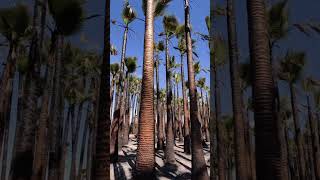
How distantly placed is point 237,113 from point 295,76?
2.20m

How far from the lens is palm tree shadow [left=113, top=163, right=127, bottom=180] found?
56.3ft

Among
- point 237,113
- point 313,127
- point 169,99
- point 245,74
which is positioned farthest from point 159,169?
point 313,127

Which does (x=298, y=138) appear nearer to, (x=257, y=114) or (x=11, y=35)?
(x=257, y=114)

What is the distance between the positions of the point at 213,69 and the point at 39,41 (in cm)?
797

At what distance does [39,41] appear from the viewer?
30.3 ft

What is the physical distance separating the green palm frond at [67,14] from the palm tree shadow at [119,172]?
802cm

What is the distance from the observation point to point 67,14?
41.8 ft

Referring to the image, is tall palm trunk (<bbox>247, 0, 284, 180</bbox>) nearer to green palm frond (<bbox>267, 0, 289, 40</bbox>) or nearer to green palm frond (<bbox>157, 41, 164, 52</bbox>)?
green palm frond (<bbox>267, 0, 289, 40</bbox>)

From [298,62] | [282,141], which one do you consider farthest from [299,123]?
[298,62]

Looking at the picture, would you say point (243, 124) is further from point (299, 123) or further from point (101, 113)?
point (101, 113)

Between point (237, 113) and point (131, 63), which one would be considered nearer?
point (237, 113)

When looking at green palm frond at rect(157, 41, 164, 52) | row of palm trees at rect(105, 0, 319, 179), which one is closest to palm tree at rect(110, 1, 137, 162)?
green palm frond at rect(157, 41, 164, 52)

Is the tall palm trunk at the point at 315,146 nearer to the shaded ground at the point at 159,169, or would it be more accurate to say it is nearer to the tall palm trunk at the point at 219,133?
the tall palm trunk at the point at 219,133

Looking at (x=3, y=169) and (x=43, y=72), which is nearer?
(x=3, y=169)
